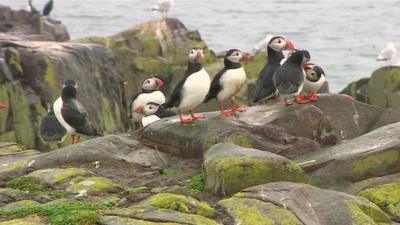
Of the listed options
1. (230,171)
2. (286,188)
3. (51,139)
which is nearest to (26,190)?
(230,171)

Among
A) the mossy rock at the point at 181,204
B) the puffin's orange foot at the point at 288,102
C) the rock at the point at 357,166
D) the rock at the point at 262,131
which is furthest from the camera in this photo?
the puffin's orange foot at the point at 288,102

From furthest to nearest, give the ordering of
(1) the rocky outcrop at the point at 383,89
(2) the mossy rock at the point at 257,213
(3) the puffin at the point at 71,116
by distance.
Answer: (1) the rocky outcrop at the point at 383,89, (3) the puffin at the point at 71,116, (2) the mossy rock at the point at 257,213

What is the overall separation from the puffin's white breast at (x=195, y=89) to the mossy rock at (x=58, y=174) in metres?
2.59

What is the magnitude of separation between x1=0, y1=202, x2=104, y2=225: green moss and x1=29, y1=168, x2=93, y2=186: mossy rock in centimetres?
144

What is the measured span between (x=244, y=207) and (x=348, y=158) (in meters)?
2.43

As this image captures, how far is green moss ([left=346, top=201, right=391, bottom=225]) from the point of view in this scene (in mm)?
9273

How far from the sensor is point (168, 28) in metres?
33.2

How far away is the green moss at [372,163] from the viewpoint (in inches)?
430

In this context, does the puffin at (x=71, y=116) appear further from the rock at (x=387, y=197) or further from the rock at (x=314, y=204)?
the rock at (x=387, y=197)

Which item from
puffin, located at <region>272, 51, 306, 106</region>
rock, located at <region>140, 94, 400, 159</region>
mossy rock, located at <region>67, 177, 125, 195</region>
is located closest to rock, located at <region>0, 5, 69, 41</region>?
puffin, located at <region>272, 51, 306, 106</region>

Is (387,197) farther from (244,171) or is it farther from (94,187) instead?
(94,187)

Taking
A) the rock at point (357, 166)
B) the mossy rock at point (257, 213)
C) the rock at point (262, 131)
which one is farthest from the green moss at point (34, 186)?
the rock at point (357, 166)

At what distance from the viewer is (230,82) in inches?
532

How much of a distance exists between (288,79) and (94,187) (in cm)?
429
